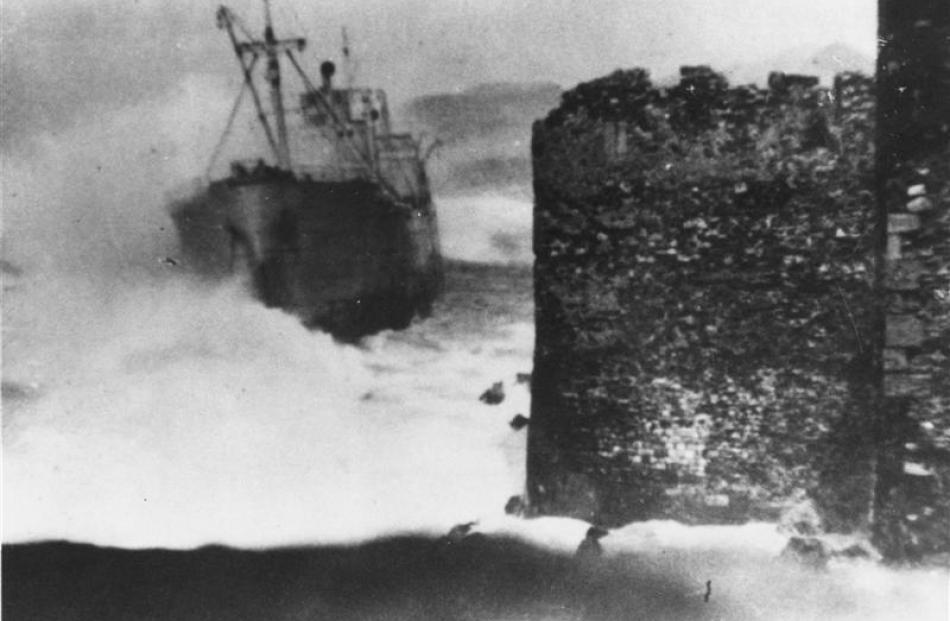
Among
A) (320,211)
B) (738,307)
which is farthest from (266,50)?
(738,307)

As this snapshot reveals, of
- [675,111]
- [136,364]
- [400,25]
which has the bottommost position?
[136,364]

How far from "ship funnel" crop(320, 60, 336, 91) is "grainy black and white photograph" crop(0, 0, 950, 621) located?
0.05 meters

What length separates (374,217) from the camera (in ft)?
15.1

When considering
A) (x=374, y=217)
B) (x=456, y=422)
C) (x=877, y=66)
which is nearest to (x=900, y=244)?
(x=877, y=66)

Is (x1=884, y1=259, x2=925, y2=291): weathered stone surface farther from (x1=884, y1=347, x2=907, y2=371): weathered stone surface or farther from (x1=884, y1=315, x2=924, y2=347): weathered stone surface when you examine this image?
(x1=884, y1=347, x2=907, y2=371): weathered stone surface

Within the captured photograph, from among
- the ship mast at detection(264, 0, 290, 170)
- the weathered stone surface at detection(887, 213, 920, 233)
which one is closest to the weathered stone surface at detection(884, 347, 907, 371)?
the weathered stone surface at detection(887, 213, 920, 233)

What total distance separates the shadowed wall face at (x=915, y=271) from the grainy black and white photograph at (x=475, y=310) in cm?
2

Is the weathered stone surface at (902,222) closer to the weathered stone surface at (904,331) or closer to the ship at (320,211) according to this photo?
the weathered stone surface at (904,331)

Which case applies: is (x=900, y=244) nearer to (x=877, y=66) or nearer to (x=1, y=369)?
(x=877, y=66)

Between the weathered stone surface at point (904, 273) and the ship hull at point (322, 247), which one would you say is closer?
the weathered stone surface at point (904, 273)

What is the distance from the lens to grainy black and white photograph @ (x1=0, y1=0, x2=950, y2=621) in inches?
162

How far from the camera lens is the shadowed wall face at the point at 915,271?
392cm

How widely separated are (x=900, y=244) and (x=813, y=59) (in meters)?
1.12

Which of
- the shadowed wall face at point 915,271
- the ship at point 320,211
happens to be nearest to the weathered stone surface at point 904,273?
the shadowed wall face at point 915,271
